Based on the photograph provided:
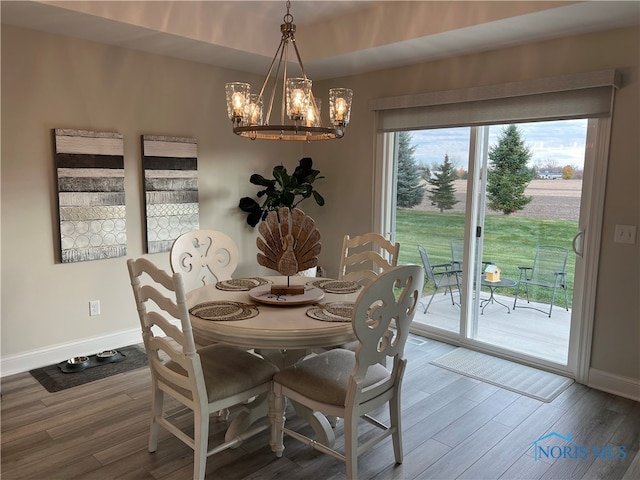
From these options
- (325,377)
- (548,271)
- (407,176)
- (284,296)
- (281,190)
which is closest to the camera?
(325,377)

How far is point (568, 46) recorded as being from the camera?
10.2ft

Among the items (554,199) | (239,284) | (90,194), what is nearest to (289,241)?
(239,284)

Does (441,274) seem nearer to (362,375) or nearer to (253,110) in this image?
(362,375)

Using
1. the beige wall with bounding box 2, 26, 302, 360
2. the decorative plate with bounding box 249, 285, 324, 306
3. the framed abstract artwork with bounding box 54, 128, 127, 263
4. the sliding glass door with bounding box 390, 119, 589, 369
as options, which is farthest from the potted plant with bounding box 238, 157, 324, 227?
the decorative plate with bounding box 249, 285, 324, 306

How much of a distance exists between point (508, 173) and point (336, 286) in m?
1.74

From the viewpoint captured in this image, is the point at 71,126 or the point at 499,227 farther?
the point at 499,227

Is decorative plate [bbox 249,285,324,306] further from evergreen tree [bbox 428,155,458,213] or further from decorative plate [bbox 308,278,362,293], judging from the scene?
evergreen tree [bbox 428,155,458,213]

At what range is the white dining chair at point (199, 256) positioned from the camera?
2.88m

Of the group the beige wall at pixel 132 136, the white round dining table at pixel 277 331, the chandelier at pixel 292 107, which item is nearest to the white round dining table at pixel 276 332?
the white round dining table at pixel 277 331

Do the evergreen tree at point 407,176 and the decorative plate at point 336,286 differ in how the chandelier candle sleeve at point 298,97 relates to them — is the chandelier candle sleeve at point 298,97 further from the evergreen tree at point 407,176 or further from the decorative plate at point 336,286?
the evergreen tree at point 407,176

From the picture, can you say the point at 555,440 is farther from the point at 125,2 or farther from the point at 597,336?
the point at 125,2

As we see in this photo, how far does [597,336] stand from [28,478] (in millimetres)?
3412

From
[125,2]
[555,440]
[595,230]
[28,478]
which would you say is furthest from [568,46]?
[28,478]

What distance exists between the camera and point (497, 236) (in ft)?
12.1
